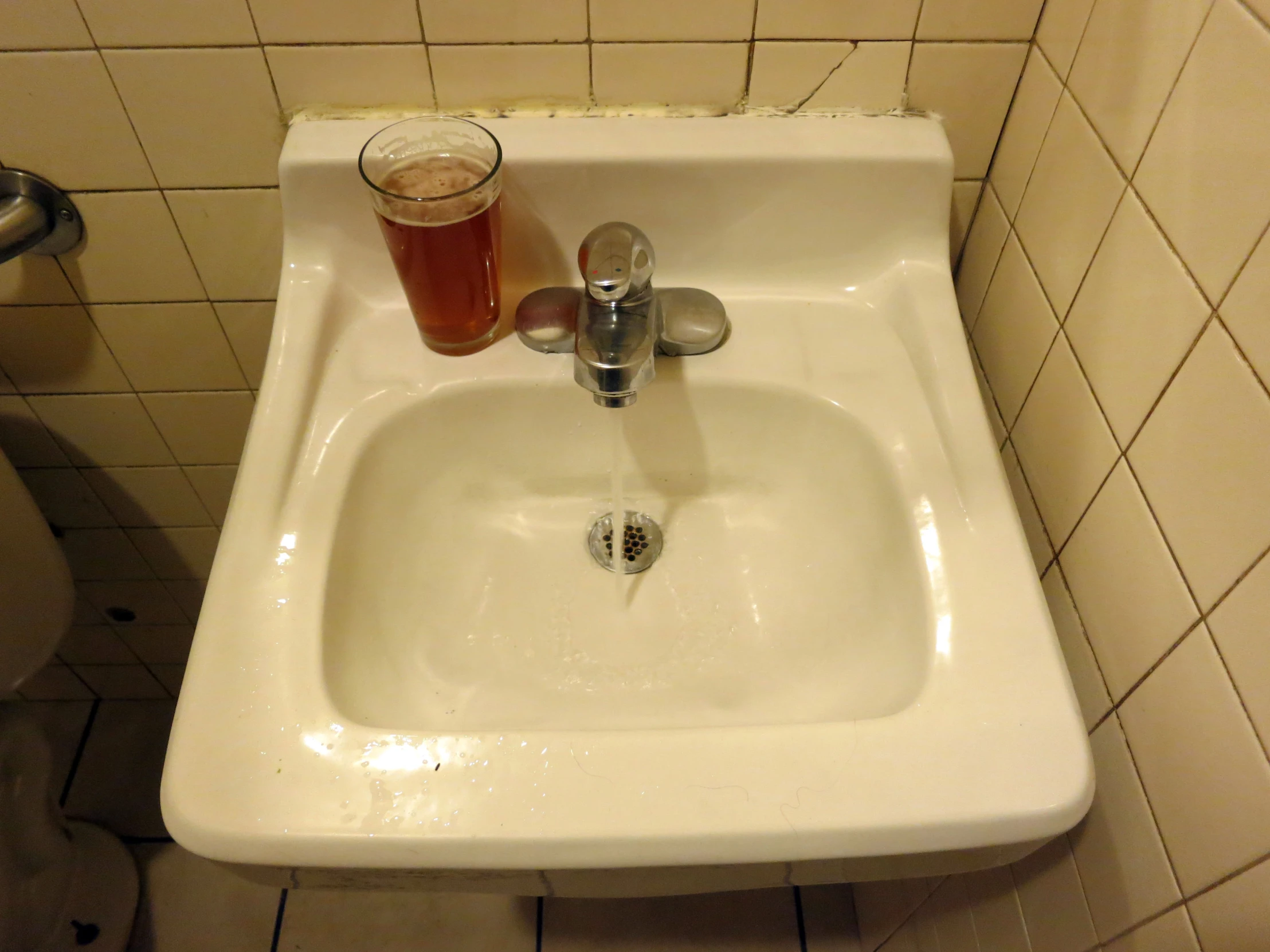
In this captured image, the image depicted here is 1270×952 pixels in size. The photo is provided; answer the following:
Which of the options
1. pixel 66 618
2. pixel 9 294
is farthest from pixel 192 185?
pixel 66 618

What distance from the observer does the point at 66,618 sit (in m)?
0.85

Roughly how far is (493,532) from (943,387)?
345 mm

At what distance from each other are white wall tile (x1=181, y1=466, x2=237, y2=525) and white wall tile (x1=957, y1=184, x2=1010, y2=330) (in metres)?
0.71

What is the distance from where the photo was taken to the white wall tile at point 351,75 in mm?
567

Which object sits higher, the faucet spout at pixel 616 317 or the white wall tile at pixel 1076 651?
the faucet spout at pixel 616 317

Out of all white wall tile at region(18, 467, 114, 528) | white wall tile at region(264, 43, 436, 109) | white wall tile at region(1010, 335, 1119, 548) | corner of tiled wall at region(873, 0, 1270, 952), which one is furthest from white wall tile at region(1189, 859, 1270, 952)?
white wall tile at region(18, 467, 114, 528)

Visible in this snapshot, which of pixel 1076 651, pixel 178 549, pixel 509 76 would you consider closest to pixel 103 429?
pixel 178 549

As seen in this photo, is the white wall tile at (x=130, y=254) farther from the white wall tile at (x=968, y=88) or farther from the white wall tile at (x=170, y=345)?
the white wall tile at (x=968, y=88)

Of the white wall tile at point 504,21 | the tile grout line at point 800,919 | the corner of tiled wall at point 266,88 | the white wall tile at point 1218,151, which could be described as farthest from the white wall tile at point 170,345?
the tile grout line at point 800,919

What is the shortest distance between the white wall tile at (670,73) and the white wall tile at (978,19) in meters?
0.12

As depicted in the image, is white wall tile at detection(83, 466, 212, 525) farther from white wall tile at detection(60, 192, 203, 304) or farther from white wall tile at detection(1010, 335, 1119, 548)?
white wall tile at detection(1010, 335, 1119, 548)

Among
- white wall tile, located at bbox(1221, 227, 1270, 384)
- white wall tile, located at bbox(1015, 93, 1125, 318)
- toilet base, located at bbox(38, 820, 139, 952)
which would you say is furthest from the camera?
toilet base, located at bbox(38, 820, 139, 952)

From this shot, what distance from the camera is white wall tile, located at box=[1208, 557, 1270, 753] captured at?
0.36 metres

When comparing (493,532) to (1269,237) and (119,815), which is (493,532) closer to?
(1269,237)
